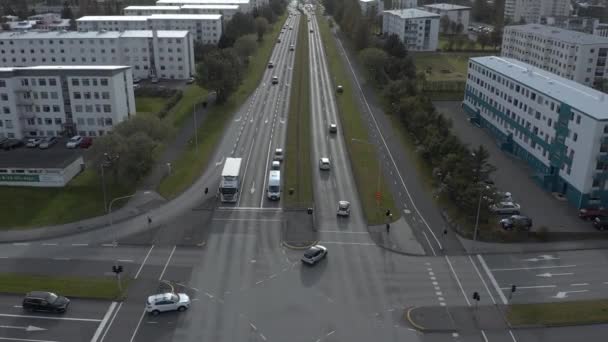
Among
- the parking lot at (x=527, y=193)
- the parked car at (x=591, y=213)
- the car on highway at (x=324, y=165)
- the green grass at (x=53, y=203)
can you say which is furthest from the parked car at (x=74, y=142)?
the parked car at (x=591, y=213)

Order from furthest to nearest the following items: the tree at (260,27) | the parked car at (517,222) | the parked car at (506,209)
Result: 1. the tree at (260,27)
2. the parked car at (506,209)
3. the parked car at (517,222)

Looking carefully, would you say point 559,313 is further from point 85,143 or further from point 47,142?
point 47,142

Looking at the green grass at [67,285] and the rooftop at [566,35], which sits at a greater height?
the rooftop at [566,35]

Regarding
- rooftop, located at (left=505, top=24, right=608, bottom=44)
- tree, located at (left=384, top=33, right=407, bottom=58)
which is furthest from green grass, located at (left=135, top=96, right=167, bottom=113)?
rooftop, located at (left=505, top=24, right=608, bottom=44)

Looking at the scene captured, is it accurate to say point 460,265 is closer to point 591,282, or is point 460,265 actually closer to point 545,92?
point 591,282

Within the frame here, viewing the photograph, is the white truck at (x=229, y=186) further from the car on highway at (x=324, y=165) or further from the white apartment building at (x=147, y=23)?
the white apartment building at (x=147, y=23)

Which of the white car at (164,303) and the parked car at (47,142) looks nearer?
the white car at (164,303)

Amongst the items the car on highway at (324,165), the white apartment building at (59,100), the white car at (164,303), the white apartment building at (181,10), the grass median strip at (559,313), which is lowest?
the grass median strip at (559,313)

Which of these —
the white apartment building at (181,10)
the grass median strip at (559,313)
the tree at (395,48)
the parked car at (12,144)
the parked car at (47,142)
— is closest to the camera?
the grass median strip at (559,313)
